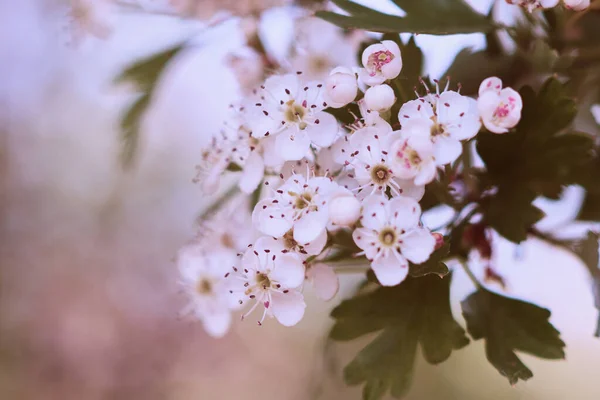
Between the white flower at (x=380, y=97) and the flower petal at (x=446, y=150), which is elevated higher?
the white flower at (x=380, y=97)

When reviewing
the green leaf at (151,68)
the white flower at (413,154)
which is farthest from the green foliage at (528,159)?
the green leaf at (151,68)

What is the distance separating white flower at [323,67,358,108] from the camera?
0.35m

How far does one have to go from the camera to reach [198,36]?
0.66 meters

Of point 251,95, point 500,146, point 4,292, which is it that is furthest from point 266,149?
point 4,292


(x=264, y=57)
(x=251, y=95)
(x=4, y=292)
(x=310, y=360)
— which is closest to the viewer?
(x=251, y=95)

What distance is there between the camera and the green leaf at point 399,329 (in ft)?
1.34

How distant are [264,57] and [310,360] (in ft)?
2.96

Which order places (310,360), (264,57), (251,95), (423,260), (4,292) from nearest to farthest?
(423,260)
(251,95)
(264,57)
(310,360)
(4,292)

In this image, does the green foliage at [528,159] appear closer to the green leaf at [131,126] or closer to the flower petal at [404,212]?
the flower petal at [404,212]

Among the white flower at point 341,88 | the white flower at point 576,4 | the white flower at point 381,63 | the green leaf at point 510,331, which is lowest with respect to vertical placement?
the green leaf at point 510,331

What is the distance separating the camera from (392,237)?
334mm

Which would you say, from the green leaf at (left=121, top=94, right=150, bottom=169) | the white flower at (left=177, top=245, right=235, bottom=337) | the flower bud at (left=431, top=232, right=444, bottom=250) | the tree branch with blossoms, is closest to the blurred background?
the green leaf at (left=121, top=94, right=150, bottom=169)

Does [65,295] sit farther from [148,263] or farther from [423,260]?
[423,260]

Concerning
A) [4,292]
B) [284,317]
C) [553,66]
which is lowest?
[4,292]
